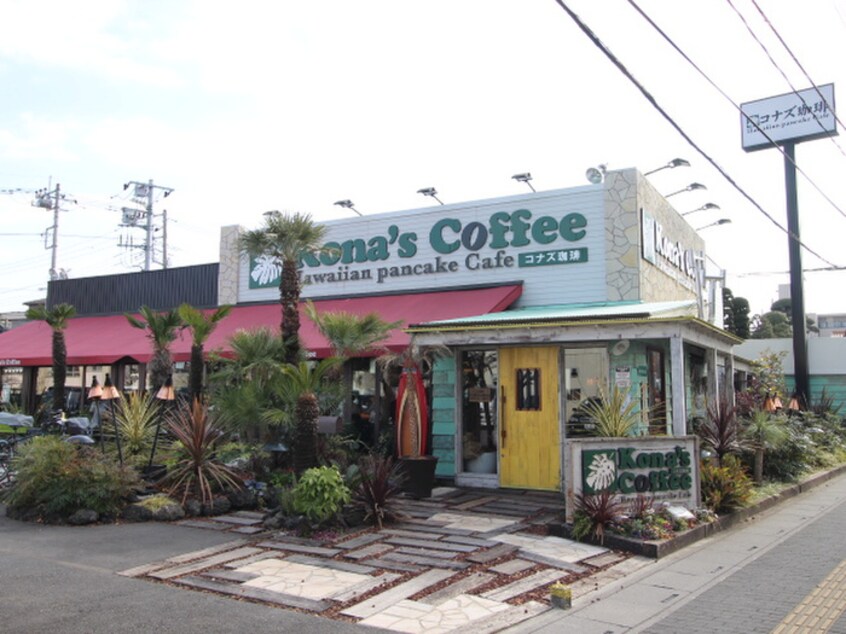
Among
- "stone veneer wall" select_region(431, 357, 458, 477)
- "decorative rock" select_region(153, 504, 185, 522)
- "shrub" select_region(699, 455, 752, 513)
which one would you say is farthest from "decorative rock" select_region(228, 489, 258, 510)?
"shrub" select_region(699, 455, 752, 513)

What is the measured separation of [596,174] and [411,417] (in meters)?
7.34

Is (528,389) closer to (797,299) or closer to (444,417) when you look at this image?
(444,417)

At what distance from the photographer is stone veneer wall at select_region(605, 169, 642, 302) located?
14.7 meters

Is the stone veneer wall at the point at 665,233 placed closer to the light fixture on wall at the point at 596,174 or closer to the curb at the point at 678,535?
the light fixture on wall at the point at 596,174

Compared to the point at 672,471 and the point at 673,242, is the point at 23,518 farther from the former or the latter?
the point at 673,242

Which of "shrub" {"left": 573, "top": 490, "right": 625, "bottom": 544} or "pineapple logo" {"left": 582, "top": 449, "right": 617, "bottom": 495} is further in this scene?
"pineapple logo" {"left": 582, "top": 449, "right": 617, "bottom": 495}

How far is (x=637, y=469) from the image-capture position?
30.3 feet

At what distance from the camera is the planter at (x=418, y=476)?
36.3 ft

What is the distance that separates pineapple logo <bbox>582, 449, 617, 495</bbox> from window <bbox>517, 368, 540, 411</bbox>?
2693mm

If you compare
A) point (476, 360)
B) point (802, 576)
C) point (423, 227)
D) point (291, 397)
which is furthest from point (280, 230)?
point (802, 576)

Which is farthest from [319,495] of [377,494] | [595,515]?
[595,515]

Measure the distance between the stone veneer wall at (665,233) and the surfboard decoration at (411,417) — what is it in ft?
18.0

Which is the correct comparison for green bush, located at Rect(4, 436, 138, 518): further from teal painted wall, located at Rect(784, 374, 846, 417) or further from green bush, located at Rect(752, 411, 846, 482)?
teal painted wall, located at Rect(784, 374, 846, 417)

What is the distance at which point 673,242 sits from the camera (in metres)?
17.9
